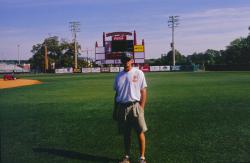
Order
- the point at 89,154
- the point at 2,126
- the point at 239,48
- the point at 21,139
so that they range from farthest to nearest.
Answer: the point at 239,48 < the point at 2,126 < the point at 21,139 < the point at 89,154

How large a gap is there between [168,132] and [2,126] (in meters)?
4.57

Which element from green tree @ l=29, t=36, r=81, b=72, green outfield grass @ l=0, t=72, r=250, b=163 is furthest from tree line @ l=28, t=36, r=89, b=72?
green outfield grass @ l=0, t=72, r=250, b=163

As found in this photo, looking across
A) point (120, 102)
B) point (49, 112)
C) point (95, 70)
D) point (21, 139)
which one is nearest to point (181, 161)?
point (120, 102)

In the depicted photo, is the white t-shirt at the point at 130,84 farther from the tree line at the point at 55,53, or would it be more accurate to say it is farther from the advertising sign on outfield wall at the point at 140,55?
the tree line at the point at 55,53

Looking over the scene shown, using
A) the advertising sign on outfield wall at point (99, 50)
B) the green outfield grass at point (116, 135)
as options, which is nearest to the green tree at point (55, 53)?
the advertising sign on outfield wall at point (99, 50)

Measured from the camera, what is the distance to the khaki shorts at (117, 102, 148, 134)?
6.54 meters

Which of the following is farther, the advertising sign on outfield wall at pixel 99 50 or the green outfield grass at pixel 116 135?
the advertising sign on outfield wall at pixel 99 50

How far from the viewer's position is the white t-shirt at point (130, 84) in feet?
21.5

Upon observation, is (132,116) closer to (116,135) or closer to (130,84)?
(130,84)

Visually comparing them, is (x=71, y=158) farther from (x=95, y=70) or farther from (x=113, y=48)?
(x=95, y=70)

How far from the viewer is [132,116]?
6.56m

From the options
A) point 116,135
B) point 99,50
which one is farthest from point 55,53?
point 116,135

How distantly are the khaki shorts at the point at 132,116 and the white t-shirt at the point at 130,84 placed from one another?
12 centimetres

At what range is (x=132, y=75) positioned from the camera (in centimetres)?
654
